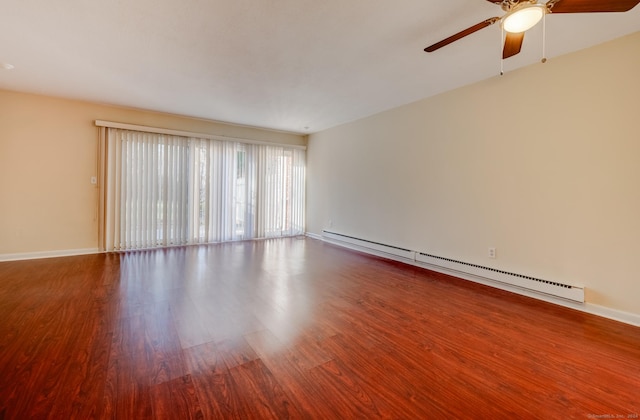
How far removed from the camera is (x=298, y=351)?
193cm

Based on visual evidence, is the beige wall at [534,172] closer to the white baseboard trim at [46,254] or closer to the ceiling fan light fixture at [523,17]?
the ceiling fan light fixture at [523,17]

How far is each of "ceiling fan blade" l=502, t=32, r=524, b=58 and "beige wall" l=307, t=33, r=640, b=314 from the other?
1.08 metres

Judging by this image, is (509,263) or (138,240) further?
(138,240)

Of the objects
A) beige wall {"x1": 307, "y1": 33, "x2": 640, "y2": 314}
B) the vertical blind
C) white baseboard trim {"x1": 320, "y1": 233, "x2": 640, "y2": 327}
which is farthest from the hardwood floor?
the vertical blind

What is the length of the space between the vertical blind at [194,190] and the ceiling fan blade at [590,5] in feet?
17.1

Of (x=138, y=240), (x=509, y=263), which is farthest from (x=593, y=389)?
(x=138, y=240)

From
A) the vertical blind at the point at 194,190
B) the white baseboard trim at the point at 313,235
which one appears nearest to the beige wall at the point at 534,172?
the white baseboard trim at the point at 313,235

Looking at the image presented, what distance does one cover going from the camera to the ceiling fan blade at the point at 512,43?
200cm

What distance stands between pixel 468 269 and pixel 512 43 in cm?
255

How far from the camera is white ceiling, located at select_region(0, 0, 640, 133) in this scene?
213cm

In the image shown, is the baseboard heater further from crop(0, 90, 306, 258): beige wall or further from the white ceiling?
crop(0, 90, 306, 258): beige wall

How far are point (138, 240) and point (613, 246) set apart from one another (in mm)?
6441

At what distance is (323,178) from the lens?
20.4 ft

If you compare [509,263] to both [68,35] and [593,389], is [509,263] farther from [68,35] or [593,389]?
[68,35]
